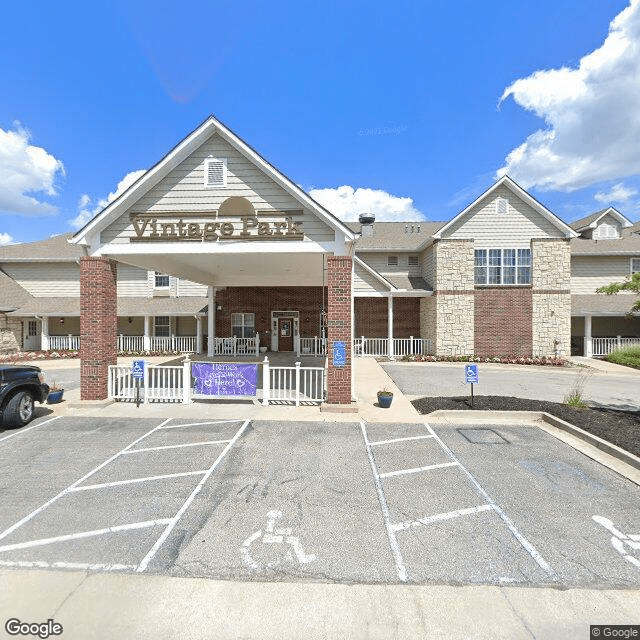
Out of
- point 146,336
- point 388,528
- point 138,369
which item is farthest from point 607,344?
point 146,336

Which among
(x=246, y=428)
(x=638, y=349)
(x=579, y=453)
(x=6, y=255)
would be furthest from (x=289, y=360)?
(x=6, y=255)

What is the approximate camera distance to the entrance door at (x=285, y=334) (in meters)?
22.9

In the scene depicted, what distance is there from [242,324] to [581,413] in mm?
18634

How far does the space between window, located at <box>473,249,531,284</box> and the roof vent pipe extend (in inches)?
284

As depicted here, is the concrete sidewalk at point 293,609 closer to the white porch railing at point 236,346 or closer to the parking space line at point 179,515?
the parking space line at point 179,515

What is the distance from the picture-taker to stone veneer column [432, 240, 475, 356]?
20250 mm

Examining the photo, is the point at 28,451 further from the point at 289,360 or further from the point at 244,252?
the point at 289,360

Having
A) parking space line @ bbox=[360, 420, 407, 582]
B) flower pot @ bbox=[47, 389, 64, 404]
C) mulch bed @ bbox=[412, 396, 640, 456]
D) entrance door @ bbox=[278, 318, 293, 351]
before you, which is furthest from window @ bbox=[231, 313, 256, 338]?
parking space line @ bbox=[360, 420, 407, 582]

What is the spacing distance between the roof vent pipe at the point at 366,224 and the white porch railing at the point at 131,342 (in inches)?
679

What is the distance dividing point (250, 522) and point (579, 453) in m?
6.70

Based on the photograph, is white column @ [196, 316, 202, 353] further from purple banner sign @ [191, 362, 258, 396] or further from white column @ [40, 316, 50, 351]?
purple banner sign @ [191, 362, 258, 396]

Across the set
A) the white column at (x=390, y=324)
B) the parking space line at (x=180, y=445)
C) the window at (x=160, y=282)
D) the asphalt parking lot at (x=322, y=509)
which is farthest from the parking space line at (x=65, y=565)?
the window at (x=160, y=282)

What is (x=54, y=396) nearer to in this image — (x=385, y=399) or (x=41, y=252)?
(x=385, y=399)

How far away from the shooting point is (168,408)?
10016 mm
